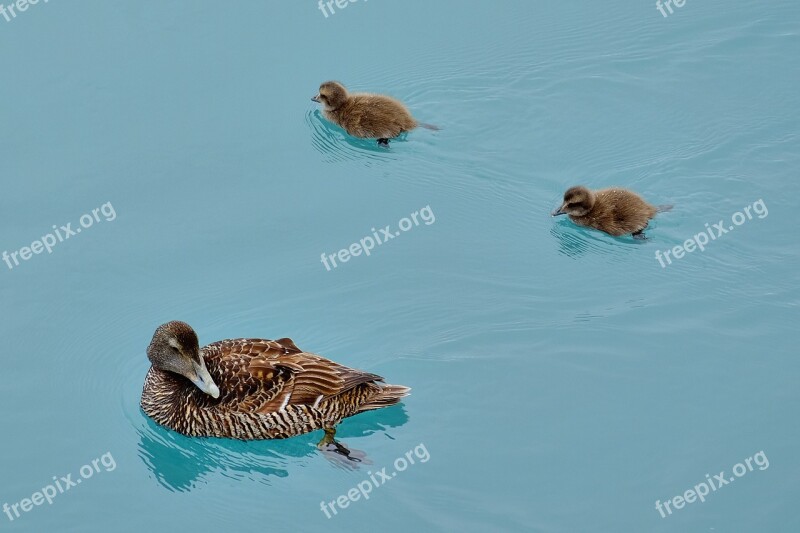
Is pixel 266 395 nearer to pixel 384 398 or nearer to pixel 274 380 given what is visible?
pixel 274 380

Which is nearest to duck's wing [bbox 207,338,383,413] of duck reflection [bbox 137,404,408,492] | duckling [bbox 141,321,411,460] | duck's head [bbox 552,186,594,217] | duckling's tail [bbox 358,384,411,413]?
duckling [bbox 141,321,411,460]

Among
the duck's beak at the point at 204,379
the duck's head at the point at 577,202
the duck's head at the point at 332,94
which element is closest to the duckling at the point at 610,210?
the duck's head at the point at 577,202

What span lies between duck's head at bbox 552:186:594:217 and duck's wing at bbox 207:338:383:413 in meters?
2.01

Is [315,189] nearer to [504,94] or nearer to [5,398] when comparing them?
[504,94]

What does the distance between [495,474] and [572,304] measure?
149 cm

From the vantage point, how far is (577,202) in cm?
834

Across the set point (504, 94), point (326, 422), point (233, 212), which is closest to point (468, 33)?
point (504, 94)

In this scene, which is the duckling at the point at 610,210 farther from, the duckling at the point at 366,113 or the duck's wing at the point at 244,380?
the duck's wing at the point at 244,380

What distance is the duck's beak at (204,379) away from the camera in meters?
6.91

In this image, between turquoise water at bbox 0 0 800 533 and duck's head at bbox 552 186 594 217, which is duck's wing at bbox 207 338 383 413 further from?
duck's head at bbox 552 186 594 217

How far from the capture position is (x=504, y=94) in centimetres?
955

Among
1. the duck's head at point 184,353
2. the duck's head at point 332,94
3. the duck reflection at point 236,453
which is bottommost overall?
the duck reflection at point 236,453

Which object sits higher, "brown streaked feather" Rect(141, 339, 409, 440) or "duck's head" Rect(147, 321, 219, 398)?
"duck's head" Rect(147, 321, 219, 398)

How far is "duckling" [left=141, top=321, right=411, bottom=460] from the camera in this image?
7.00m
